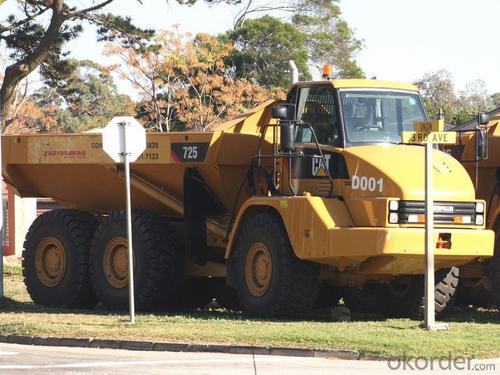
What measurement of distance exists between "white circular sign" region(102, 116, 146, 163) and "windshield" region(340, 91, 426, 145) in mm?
2811

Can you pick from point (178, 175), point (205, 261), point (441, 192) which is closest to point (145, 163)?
point (178, 175)

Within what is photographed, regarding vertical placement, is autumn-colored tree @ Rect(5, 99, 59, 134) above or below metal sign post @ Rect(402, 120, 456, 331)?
above

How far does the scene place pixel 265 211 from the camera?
55.6ft

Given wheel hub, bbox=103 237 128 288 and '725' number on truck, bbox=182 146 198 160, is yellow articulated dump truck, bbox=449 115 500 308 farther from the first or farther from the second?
wheel hub, bbox=103 237 128 288

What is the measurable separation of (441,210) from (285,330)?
2830mm

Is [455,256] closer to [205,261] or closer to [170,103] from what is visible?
[205,261]

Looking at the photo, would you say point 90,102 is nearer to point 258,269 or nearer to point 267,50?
point 267,50

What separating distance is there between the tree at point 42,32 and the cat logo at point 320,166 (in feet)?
55.1

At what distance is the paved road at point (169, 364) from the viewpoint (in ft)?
38.2

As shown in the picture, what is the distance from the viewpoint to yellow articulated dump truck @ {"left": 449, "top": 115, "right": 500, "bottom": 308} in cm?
1664

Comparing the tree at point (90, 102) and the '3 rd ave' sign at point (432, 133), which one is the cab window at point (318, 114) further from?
the tree at point (90, 102)

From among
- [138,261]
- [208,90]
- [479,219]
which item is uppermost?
[208,90]

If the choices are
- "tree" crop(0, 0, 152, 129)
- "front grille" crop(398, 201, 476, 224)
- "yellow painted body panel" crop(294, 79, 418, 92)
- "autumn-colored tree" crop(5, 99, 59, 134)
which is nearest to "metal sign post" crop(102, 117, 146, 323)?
"yellow painted body panel" crop(294, 79, 418, 92)

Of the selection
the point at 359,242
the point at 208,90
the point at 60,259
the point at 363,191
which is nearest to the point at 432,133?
the point at 363,191
